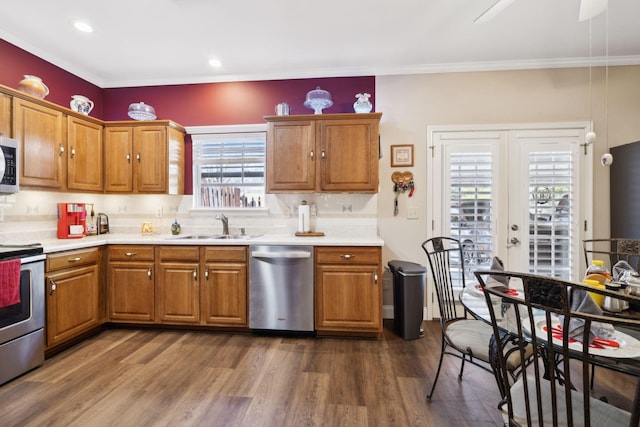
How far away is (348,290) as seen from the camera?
2766 millimetres

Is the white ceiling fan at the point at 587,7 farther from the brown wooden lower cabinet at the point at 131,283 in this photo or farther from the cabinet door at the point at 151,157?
the brown wooden lower cabinet at the point at 131,283

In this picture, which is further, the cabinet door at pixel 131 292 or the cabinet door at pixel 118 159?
the cabinet door at pixel 118 159

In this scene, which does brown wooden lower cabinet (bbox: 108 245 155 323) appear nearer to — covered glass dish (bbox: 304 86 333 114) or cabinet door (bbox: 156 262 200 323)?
cabinet door (bbox: 156 262 200 323)

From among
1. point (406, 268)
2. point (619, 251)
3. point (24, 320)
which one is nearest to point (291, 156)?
point (406, 268)

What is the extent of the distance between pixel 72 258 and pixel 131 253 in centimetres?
46

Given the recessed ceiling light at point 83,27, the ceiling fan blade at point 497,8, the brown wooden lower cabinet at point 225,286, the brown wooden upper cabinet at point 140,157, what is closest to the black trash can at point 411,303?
the brown wooden lower cabinet at point 225,286

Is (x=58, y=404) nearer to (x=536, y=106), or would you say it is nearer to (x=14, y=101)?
(x=14, y=101)

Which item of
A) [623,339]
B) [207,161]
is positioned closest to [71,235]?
[207,161]

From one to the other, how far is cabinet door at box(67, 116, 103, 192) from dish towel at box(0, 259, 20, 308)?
1.12 m

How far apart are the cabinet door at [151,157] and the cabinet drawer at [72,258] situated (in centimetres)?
83

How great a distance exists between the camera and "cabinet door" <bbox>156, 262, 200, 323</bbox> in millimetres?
2895

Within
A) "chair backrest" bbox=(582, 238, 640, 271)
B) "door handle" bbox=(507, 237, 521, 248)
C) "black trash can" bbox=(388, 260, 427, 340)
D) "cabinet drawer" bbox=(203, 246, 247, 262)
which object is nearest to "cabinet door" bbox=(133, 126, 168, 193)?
"cabinet drawer" bbox=(203, 246, 247, 262)

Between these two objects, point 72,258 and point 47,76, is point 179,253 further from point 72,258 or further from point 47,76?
point 47,76

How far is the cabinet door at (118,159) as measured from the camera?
129 inches
